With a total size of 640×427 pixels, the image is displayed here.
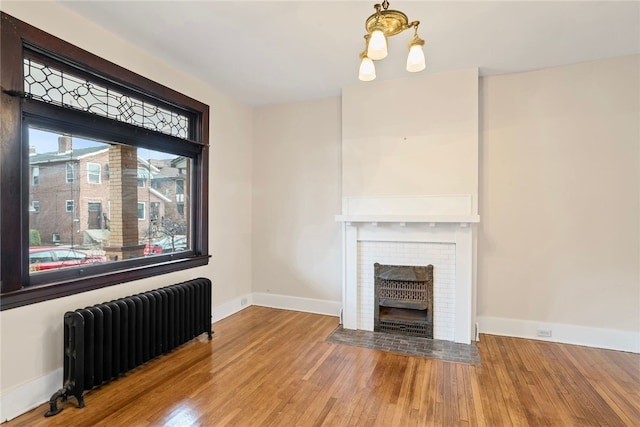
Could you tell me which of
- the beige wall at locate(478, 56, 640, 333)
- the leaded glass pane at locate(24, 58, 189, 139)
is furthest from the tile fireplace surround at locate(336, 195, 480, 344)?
the leaded glass pane at locate(24, 58, 189, 139)

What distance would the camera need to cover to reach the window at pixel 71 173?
2525 millimetres

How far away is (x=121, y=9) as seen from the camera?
7.84 ft

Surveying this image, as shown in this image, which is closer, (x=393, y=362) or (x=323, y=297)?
(x=393, y=362)

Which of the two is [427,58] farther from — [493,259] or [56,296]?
[56,296]

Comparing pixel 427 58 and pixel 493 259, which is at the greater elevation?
pixel 427 58

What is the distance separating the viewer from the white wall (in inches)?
84.3

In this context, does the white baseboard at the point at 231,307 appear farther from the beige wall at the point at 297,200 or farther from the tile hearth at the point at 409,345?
the tile hearth at the point at 409,345

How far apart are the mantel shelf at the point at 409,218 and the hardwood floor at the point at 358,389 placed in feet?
4.44

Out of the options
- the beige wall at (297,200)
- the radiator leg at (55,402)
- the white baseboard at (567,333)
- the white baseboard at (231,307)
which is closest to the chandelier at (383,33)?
the beige wall at (297,200)

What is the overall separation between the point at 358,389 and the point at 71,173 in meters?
2.92

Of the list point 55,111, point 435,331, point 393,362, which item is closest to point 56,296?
point 55,111

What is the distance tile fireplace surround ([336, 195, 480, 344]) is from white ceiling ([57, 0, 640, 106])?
1.50 meters

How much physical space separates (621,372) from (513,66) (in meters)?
3.08

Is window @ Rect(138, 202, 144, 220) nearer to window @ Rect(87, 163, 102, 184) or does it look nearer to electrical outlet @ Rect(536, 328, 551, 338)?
window @ Rect(87, 163, 102, 184)
